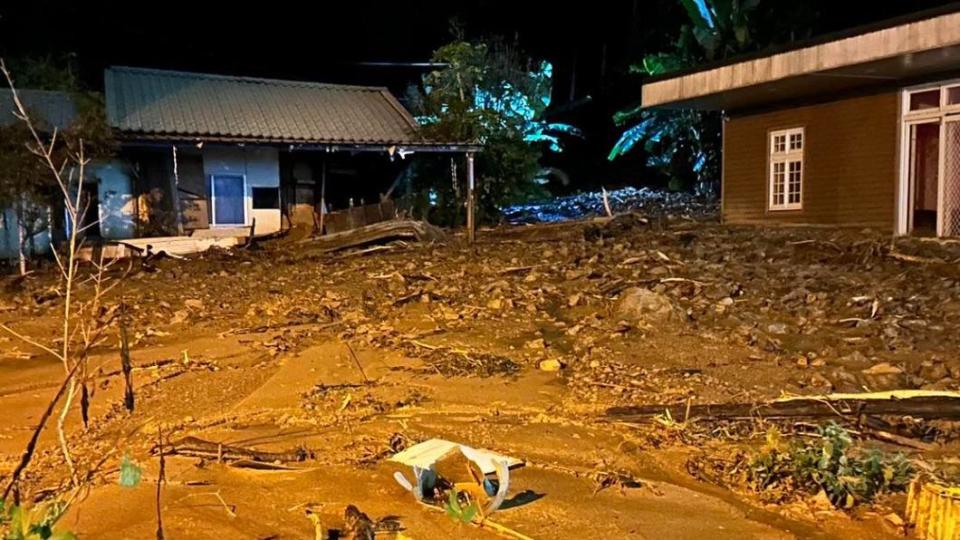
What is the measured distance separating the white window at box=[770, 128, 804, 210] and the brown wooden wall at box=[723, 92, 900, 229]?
0.14 meters

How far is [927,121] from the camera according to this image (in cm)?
1369

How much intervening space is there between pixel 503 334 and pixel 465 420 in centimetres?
278

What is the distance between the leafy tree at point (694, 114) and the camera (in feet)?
74.3

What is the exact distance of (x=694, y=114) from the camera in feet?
82.4

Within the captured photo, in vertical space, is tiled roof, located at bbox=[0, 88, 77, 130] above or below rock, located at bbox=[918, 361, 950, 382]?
above

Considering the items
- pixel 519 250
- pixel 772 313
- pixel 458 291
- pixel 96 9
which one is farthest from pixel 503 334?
pixel 96 9

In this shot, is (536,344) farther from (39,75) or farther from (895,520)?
(39,75)

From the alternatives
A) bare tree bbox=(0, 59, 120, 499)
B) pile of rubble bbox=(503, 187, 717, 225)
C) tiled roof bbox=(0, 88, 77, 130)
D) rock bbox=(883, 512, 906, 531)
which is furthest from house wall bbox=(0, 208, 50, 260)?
rock bbox=(883, 512, 906, 531)

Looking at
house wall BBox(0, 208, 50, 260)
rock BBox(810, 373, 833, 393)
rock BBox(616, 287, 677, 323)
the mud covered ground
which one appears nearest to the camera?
the mud covered ground

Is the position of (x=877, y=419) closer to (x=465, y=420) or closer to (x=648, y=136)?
(x=465, y=420)

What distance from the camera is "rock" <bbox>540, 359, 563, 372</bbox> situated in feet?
25.6

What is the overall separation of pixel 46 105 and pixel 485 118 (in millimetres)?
10052

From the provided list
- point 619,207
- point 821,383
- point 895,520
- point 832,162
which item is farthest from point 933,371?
point 619,207

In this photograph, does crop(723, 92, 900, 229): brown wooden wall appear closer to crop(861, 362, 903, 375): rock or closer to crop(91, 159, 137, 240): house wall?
crop(861, 362, 903, 375): rock
